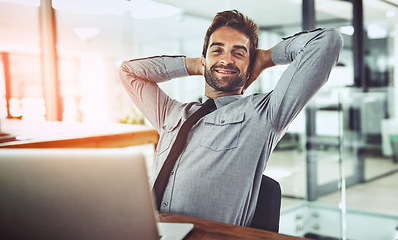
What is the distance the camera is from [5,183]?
716 mm

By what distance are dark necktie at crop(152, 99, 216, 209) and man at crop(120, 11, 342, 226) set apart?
2cm

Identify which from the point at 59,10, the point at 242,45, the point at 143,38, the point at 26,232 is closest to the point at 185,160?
the point at 242,45

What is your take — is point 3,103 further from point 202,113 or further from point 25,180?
point 25,180

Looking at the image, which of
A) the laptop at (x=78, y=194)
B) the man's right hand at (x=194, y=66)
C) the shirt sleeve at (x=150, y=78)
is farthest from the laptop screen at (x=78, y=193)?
the man's right hand at (x=194, y=66)

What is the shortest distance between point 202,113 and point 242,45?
369 millimetres

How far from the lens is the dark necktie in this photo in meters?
1.44

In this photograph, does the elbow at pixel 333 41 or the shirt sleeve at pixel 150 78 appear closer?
the elbow at pixel 333 41

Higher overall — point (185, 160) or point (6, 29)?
point (6, 29)

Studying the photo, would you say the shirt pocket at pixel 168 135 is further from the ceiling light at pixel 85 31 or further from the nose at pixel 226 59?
the ceiling light at pixel 85 31

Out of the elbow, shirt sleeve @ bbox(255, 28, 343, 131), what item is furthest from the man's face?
the elbow

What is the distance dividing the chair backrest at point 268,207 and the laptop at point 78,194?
2.34ft

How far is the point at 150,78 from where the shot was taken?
6.06 feet

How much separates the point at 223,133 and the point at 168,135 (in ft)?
0.91

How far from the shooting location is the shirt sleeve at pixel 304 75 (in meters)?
1.32
